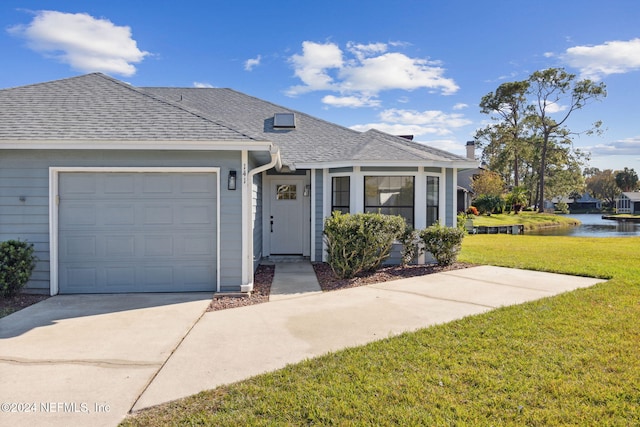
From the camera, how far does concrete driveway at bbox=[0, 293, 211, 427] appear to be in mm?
2850

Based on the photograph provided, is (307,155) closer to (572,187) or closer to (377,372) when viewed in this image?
(377,372)

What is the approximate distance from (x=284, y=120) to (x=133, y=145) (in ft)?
20.4

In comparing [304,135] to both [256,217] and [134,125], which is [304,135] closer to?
[256,217]

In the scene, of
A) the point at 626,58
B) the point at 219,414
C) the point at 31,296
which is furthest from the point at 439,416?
the point at 626,58

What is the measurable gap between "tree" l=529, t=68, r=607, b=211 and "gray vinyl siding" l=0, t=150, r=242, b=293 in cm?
3861

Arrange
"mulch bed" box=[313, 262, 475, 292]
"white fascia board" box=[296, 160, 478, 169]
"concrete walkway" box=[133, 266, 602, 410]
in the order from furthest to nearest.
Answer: "white fascia board" box=[296, 160, 478, 169] < "mulch bed" box=[313, 262, 475, 292] < "concrete walkway" box=[133, 266, 602, 410]

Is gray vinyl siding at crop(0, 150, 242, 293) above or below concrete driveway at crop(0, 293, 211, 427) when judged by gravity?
above

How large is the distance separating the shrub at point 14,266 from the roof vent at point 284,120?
7308 mm

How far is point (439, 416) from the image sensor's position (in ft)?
8.87

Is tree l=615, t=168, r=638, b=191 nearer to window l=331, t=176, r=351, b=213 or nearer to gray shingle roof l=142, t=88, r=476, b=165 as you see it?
gray shingle roof l=142, t=88, r=476, b=165

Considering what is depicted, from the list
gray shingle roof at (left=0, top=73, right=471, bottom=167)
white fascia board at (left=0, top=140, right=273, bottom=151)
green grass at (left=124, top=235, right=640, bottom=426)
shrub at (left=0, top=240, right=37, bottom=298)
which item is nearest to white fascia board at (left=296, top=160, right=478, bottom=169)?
gray shingle roof at (left=0, top=73, right=471, bottom=167)

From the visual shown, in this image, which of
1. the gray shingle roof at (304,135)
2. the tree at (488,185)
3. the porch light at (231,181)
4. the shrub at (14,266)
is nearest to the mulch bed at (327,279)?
the porch light at (231,181)

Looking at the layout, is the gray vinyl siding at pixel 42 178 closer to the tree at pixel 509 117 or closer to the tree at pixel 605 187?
the tree at pixel 509 117

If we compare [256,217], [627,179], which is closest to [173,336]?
[256,217]
